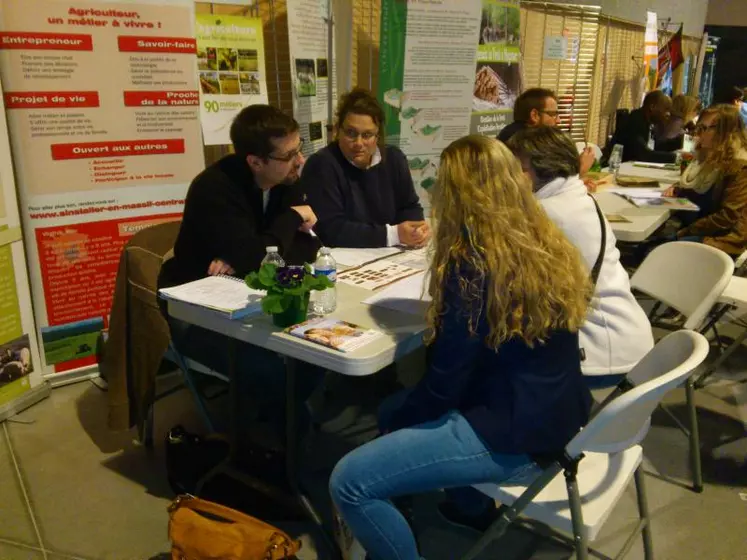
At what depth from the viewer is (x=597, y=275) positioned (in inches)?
72.9

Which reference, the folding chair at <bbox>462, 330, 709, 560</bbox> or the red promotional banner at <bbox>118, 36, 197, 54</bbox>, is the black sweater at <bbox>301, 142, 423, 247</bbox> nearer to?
the red promotional banner at <bbox>118, 36, 197, 54</bbox>

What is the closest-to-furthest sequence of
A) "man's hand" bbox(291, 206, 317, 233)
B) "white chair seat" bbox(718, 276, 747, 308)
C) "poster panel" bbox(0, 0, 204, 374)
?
→ 1. "man's hand" bbox(291, 206, 317, 233)
2. "poster panel" bbox(0, 0, 204, 374)
3. "white chair seat" bbox(718, 276, 747, 308)

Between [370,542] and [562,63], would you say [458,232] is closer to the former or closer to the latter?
[370,542]

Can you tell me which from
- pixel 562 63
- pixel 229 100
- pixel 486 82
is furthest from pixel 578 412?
pixel 562 63

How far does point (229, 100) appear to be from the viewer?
3156 mm

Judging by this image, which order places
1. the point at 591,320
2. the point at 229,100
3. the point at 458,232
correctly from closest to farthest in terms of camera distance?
1. the point at 458,232
2. the point at 591,320
3. the point at 229,100

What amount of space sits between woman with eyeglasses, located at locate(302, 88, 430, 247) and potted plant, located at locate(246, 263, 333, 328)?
0.87 m

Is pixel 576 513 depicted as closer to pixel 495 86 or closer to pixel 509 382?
pixel 509 382

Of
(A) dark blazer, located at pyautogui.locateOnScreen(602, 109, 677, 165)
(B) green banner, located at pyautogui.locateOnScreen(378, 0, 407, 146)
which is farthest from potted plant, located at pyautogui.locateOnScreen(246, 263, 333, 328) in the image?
→ (A) dark blazer, located at pyautogui.locateOnScreen(602, 109, 677, 165)

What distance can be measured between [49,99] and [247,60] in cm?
98

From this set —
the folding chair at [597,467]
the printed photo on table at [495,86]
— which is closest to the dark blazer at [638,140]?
the printed photo on table at [495,86]

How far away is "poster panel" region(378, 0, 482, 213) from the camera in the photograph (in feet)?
12.3

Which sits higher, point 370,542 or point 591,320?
point 591,320

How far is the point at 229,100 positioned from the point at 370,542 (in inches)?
92.7
